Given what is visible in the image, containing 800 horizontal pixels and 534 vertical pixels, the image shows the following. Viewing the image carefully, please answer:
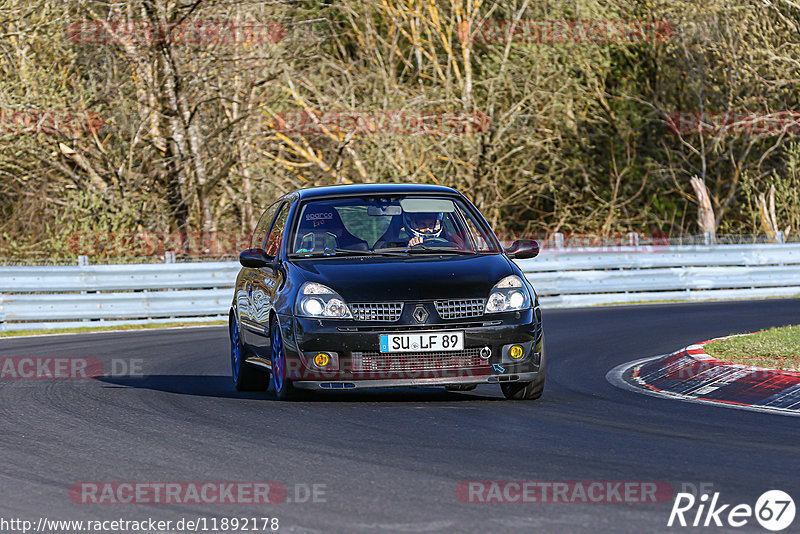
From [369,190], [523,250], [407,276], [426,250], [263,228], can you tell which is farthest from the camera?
[263,228]

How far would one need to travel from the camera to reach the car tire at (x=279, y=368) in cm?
1005

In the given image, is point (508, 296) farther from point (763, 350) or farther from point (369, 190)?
point (763, 350)

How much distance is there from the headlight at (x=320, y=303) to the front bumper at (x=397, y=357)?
6 centimetres

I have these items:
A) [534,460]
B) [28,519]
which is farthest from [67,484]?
[534,460]

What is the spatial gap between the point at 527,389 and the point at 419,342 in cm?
112

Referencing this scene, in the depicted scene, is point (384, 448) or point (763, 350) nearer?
point (384, 448)

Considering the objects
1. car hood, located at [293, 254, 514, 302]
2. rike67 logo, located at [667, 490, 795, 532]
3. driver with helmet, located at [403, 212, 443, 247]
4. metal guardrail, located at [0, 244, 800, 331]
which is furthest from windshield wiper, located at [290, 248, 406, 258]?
metal guardrail, located at [0, 244, 800, 331]

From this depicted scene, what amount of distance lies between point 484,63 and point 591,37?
9.65 ft

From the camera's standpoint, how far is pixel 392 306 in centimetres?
963

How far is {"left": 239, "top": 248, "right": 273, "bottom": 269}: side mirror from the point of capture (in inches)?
421

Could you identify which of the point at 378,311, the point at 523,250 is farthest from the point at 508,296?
the point at 378,311

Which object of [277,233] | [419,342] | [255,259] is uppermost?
[277,233]

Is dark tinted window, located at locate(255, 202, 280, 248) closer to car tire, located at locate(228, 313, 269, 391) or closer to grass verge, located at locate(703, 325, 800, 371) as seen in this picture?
car tire, located at locate(228, 313, 269, 391)

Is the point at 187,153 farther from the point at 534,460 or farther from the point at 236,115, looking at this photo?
the point at 534,460
